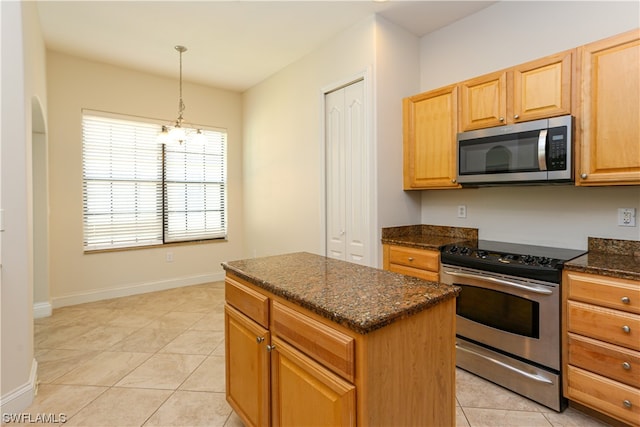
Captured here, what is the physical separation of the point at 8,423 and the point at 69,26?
11.2ft

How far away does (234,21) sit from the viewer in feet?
10.4

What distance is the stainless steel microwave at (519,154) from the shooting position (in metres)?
2.13

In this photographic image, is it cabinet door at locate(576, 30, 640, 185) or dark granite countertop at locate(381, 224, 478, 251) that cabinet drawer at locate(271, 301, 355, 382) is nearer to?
dark granite countertop at locate(381, 224, 478, 251)

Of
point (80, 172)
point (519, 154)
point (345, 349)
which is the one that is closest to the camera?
point (345, 349)

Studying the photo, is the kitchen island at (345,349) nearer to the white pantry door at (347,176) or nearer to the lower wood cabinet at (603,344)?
the lower wood cabinet at (603,344)

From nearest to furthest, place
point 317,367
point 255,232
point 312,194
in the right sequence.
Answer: point 317,367 < point 312,194 < point 255,232

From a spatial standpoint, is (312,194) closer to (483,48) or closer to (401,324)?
(483,48)

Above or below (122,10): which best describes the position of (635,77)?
below

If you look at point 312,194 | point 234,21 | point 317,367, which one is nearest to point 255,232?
point 312,194

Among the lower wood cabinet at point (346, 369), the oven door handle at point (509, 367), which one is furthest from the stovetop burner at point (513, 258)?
the lower wood cabinet at point (346, 369)

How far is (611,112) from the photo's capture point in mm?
1976

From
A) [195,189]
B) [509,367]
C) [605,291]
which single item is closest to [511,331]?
[509,367]

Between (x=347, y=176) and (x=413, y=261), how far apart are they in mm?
1081

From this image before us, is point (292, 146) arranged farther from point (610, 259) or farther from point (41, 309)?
point (41, 309)
